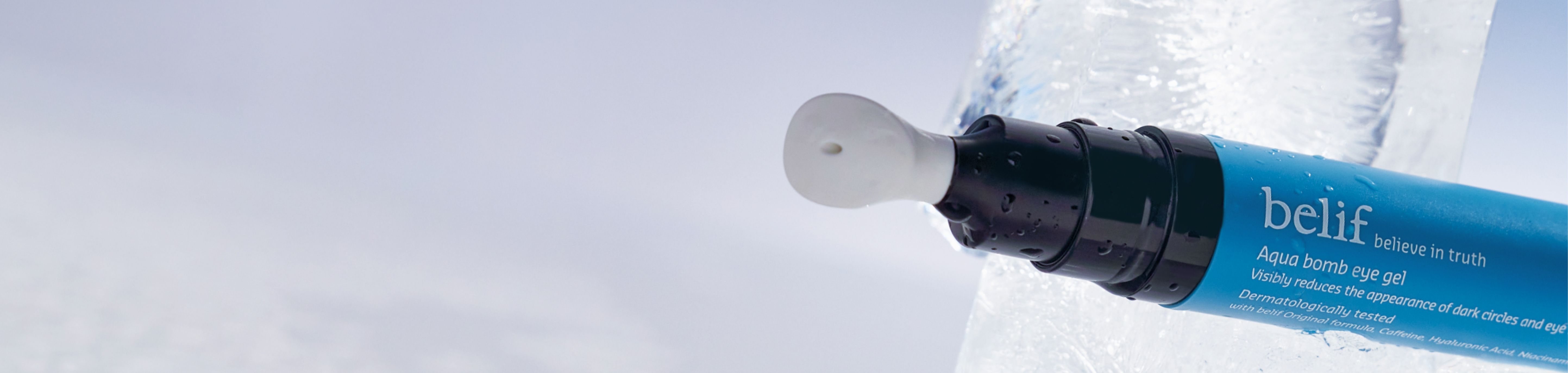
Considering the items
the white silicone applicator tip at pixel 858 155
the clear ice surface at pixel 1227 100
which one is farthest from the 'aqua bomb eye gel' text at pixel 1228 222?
the clear ice surface at pixel 1227 100

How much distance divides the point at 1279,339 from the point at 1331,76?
0.16m

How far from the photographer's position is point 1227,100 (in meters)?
0.50

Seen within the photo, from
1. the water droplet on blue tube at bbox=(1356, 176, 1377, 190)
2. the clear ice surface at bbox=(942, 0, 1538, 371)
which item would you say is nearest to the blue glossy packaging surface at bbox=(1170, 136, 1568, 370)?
the water droplet on blue tube at bbox=(1356, 176, 1377, 190)

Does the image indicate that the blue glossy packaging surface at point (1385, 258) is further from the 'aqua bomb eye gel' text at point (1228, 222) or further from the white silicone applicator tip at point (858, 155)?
the white silicone applicator tip at point (858, 155)

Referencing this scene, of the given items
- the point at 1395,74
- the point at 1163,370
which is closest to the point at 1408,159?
the point at 1395,74

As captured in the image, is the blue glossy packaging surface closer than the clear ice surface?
Yes

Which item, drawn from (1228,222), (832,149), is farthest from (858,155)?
(1228,222)

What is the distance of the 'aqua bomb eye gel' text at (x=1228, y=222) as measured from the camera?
26cm

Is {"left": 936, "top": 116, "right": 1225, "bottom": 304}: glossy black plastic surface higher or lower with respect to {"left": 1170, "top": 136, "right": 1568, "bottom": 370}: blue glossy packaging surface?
higher

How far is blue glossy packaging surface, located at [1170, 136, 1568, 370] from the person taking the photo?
296mm

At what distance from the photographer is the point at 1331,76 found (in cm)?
48

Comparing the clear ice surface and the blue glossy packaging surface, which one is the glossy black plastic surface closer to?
the blue glossy packaging surface

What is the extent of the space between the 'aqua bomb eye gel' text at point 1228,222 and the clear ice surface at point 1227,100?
11cm

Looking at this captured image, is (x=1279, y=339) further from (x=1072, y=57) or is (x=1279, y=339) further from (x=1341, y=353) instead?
(x=1072, y=57)
